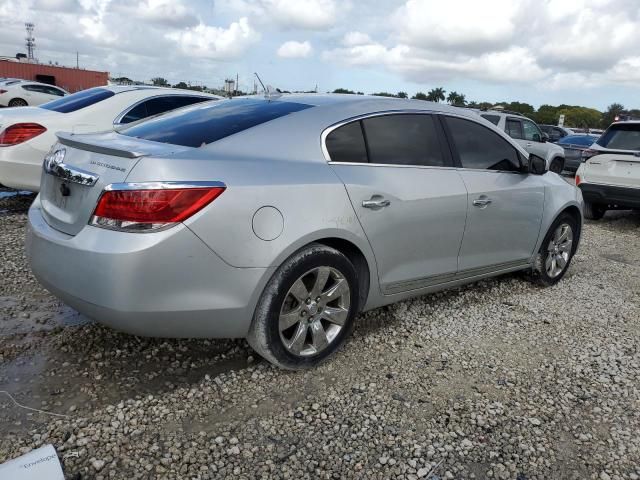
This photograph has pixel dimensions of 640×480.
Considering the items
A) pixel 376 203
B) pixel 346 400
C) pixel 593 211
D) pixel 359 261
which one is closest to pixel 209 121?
pixel 376 203

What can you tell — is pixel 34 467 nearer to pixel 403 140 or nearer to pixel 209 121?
pixel 209 121

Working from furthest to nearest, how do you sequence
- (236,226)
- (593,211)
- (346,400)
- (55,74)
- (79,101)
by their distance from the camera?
(55,74) → (593,211) → (79,101) → (346,400) → (236,226)

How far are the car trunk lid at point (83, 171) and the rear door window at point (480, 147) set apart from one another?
2.10m

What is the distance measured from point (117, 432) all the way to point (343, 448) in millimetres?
1027

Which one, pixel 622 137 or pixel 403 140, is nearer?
pixel 403 140

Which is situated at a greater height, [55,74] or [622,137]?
[622,137]

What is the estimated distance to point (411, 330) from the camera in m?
3.88

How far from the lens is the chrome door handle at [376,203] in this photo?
128 inches

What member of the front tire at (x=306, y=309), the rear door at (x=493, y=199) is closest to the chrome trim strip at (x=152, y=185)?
the front tire at (x=306, y=309)

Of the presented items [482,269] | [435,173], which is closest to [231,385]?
[435,173]

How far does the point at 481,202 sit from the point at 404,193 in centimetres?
84

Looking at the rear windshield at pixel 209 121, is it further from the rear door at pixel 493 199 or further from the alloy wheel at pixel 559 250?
the alloy wheel at pixel 559 250

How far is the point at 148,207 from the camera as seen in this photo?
255 cm

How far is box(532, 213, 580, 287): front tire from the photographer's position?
16.4 ft
